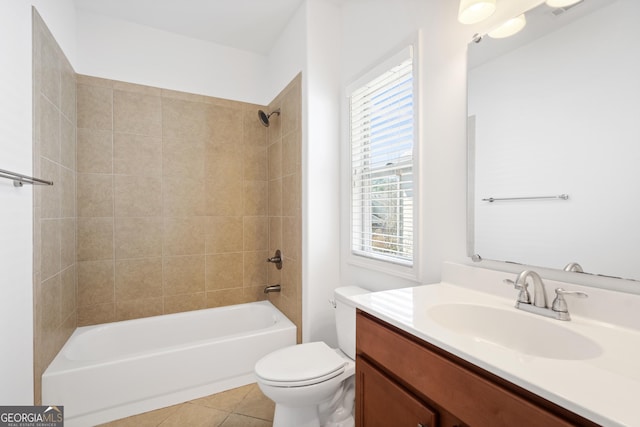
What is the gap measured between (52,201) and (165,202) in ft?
2.51

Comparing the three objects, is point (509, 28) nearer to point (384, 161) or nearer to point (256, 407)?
point (384, 161)

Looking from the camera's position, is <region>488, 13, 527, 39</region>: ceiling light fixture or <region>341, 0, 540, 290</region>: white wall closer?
<region>488, 13, 527, 39</region>: ceiling light fixture

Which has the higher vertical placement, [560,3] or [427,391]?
[560,3]

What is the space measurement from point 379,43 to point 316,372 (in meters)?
1.85

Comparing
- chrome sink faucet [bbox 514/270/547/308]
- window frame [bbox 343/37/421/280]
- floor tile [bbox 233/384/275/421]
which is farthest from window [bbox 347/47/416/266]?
floor tile [bbox 233/384/275/421]

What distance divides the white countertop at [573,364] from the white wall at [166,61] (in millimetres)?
2378

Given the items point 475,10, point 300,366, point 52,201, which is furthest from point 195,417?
point 475,10

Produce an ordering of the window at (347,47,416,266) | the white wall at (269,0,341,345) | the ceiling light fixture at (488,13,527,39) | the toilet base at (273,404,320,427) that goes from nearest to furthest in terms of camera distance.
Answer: the ceiling light fixture at (488,13,527,39) < the toilet base at (273,404,320,427) < the window at (347,47,416,266) < the white wall at (269,0,341,345)

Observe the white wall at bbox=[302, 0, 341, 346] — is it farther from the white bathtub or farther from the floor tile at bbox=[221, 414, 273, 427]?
the floor tile at bbox=[221, 414, 273, 427]

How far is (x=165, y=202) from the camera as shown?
238 centimetres

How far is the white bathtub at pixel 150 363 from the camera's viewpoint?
161cm

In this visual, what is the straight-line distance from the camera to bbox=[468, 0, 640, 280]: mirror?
826 millimetres

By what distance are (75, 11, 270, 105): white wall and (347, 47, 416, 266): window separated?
122 cm

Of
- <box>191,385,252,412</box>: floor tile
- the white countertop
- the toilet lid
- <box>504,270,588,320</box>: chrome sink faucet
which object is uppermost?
<box>504,270,588,320</box>: chrome sink faucet
